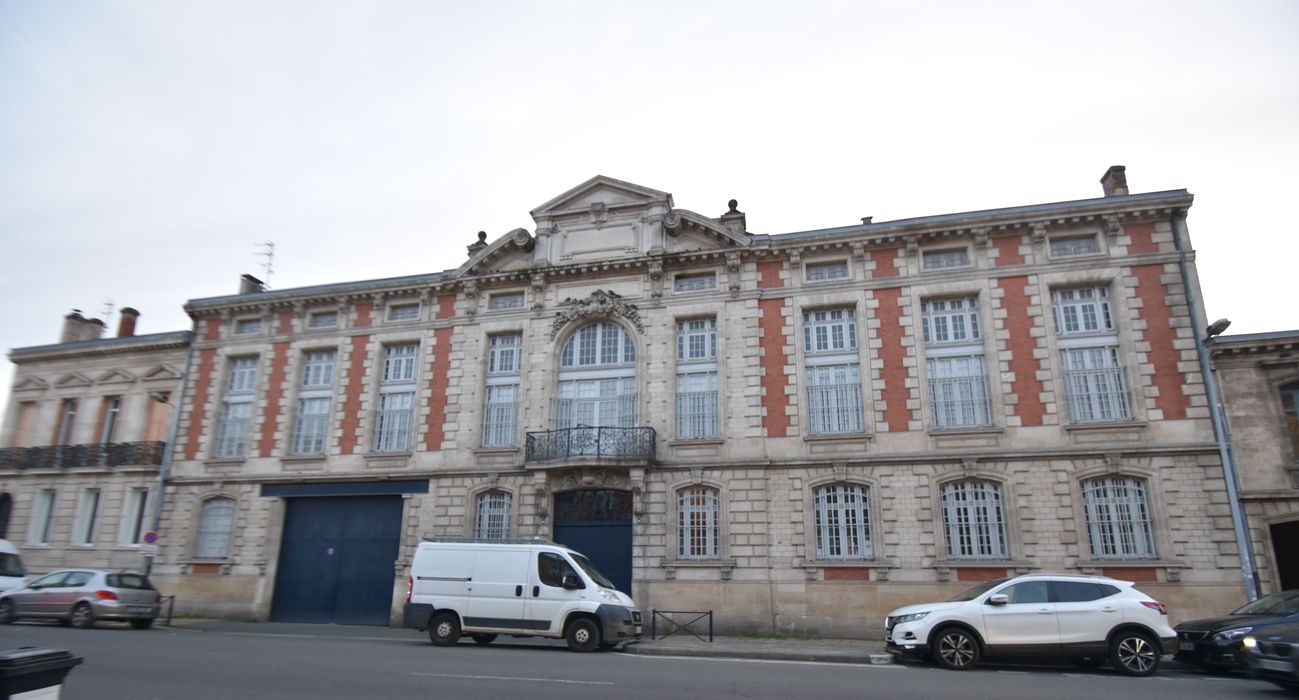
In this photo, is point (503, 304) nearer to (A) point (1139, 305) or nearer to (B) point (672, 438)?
(B) point (672, 438)

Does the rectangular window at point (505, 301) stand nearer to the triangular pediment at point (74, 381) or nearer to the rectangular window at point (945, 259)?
the rectangular window at point (945, 259)

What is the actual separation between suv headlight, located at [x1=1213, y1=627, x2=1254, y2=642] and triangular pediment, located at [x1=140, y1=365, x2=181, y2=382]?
84.4ft

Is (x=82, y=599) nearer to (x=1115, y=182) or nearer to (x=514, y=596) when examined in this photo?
(x=514, y=596)

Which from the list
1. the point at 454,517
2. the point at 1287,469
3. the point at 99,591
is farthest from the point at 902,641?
the point at 99,591

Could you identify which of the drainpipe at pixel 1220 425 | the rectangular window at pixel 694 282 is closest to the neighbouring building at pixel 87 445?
the rectangular window at pixel 694 282

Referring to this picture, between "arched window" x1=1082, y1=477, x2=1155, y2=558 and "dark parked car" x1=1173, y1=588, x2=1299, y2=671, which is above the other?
"arched window" x1=1082, y1=477, x2=1155, y2=558

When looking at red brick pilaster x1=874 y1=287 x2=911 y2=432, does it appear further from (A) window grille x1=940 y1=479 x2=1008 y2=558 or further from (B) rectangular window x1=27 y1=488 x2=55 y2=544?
(B) rectangular window x1=27 y1=488 x2=55 y2=544

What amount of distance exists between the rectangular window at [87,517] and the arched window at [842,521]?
2079cm

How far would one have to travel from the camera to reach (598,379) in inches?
779

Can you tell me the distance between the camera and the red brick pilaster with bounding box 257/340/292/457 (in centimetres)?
2147

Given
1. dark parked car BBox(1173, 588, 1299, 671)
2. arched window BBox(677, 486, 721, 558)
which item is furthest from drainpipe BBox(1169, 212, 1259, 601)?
arched window BBox(677, 486, 721, 558)

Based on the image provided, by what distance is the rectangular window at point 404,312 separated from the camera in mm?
21578

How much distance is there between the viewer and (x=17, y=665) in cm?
327

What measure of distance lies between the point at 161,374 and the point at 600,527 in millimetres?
15055
